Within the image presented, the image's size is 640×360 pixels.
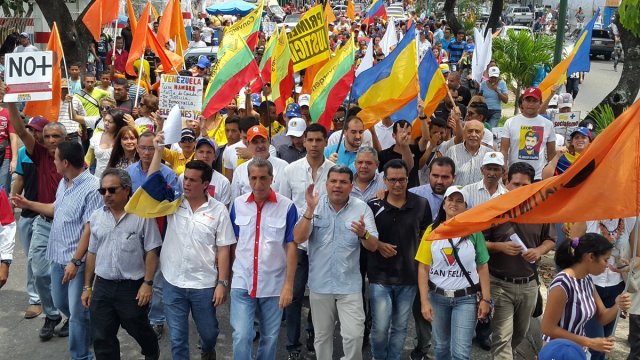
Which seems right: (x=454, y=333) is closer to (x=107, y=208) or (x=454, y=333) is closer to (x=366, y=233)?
(x=366, y=233)

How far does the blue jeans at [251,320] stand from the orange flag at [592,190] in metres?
1.97

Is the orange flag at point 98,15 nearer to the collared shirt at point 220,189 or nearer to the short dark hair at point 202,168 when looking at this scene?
the collared shirt at point 220,189

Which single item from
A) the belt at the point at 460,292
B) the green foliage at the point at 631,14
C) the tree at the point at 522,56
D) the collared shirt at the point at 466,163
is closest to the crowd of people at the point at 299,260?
the belt at the point at 460,292

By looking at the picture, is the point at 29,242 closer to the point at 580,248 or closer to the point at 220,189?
the point at 220,189

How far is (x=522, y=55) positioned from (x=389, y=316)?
32.7 ft

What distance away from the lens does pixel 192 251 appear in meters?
5.40

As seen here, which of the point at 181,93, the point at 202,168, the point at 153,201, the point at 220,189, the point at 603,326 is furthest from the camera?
the point at 181,93

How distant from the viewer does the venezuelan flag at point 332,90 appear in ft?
24.6

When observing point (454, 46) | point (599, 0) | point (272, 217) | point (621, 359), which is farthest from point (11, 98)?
point (599, 0)

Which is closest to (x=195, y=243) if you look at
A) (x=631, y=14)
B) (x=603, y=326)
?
(x=603, y=326)

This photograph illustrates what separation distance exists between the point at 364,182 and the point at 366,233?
3.05ft

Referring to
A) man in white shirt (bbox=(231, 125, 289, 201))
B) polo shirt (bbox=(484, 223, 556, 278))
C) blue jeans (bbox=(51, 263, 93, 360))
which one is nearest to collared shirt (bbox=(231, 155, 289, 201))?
man in white shirt (bbox=(231, 125, 289, 201))

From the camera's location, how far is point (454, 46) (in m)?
20.2

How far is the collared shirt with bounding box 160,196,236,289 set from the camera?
17.7ft
